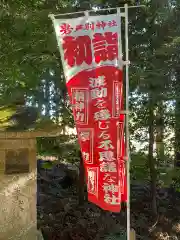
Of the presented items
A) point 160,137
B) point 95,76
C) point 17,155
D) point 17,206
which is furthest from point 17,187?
point 160,137

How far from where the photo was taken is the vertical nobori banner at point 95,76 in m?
3.10

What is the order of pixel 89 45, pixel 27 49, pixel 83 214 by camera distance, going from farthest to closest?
pixel 83 214
pixel 27 49
pixel 89 45

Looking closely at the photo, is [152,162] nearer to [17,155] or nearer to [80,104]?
[17,155]

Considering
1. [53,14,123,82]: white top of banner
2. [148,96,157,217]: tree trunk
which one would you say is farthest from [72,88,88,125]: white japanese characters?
[148,96,157,217]: tree trunk

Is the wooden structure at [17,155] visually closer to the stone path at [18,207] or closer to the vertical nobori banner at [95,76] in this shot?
the stone path at [18,207]

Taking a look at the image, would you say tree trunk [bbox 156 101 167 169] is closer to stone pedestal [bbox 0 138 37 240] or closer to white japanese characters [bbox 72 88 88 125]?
stone pedestal [bbox 0 138 37 240]

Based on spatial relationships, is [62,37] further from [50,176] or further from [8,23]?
[50,176]

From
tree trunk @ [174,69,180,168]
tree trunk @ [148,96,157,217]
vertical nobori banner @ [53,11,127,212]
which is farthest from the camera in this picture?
tree trunk @ [148,96,157,217]

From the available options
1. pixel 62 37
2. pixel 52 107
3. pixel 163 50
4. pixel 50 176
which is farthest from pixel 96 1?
pixel 50 176

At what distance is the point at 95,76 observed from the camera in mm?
3100

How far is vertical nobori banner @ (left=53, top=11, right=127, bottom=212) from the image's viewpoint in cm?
310

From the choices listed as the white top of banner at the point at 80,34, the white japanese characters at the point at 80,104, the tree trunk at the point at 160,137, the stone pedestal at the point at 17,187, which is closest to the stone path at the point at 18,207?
the stone pedestal at the point at 17,187

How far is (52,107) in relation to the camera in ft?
19.2

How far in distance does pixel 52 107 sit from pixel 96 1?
1945mm
